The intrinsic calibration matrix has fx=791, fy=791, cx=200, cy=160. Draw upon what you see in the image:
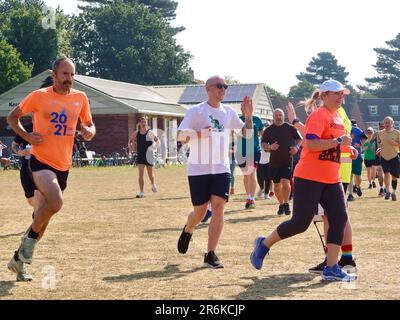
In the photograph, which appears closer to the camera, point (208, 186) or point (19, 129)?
point (19, 129)

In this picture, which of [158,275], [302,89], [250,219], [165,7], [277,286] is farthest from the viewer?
[302,89]

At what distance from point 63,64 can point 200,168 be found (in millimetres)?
1947

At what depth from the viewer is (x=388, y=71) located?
13400 centimetres

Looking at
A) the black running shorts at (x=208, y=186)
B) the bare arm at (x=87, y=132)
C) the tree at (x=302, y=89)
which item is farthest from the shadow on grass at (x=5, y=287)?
the tree at (x=302, y=89)

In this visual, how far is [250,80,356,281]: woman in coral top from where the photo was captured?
25.0 feet

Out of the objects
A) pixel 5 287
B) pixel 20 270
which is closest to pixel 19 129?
pixel 20 270

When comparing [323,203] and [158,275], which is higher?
[323,203]

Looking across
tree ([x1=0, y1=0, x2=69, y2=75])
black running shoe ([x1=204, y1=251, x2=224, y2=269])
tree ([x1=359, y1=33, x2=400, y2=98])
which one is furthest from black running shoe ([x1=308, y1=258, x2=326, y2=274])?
tree ([x1=359, y1=33, x2=400, y2=98])

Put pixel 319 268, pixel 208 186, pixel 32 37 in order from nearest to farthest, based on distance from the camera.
Result: pixel 319 268, pixel 208 186, pixel 32 37

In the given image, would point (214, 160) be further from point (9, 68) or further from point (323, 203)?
point (9, 68)

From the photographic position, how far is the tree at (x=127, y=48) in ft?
283

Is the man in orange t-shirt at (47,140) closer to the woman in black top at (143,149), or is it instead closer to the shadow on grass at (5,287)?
the shadow on grass at (5,287)

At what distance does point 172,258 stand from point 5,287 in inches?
99.1

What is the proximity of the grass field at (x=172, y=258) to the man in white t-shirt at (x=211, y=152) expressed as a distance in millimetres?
588
